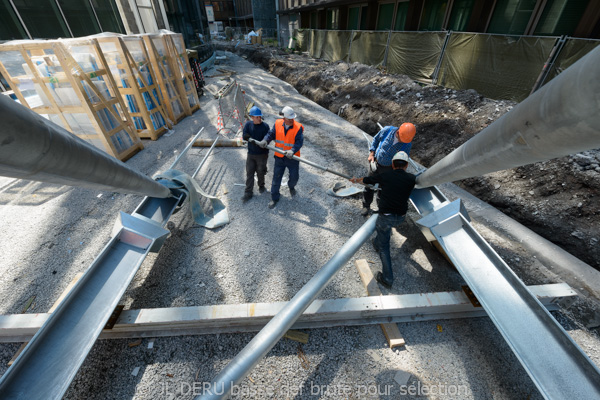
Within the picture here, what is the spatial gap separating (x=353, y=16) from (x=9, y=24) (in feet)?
63.2

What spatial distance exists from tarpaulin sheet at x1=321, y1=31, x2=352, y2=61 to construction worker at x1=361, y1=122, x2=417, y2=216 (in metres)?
14.6

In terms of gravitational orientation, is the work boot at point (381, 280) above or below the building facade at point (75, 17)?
below

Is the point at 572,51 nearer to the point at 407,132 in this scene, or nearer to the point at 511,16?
the point at 511,16

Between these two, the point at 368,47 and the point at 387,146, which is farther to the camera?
the point at 368,47

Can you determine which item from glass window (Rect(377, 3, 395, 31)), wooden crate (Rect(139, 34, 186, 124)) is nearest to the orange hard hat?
wooden crate (Rect(139, 34, 186, 124))

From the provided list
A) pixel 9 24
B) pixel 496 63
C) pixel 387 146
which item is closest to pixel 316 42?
pixel 496 63

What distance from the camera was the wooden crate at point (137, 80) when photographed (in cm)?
652

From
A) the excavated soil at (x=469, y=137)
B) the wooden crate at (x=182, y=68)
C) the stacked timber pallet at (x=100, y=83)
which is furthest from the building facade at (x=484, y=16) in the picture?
the stacked timber pallet at (x=100, y=83)

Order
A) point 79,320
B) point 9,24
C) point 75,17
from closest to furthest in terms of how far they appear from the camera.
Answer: point 79,320
point 9,24
point 75,17

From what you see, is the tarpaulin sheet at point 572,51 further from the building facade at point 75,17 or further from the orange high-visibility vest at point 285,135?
the building facade at point 75,17

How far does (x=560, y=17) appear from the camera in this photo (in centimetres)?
774

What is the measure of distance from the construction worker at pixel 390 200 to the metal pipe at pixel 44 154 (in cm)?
309

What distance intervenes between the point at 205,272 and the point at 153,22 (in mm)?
16337

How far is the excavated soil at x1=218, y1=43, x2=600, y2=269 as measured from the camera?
4.40 m
